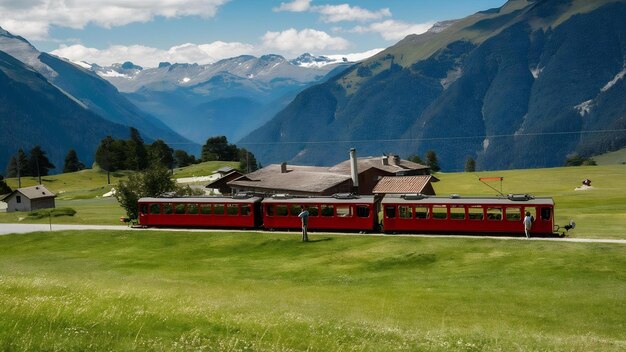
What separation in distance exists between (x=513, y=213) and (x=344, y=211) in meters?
13.0

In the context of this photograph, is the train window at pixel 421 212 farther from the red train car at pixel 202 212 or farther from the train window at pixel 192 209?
the train window at pixel 192 209

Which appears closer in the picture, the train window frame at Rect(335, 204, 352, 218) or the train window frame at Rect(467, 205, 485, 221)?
the train window frame at Rect(467, 205, 485, 221)

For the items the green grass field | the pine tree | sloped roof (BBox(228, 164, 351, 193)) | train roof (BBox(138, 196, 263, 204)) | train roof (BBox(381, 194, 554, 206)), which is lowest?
the green grass field

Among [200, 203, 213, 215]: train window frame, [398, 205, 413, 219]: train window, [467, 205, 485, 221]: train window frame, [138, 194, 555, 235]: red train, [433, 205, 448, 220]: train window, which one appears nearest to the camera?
[138, 194, 555, 235]: red train

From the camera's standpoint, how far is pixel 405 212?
148 feet

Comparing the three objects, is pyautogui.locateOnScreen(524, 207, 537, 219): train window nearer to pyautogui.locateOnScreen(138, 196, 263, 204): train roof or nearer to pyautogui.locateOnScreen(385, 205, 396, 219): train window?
pyautogui.locateOnScreen(385, 205, 396, 219): train window

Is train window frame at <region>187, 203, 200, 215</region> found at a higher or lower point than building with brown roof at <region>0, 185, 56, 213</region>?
higher

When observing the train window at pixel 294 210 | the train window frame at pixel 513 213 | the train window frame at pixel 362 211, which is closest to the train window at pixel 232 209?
the train window at pixel 294 210

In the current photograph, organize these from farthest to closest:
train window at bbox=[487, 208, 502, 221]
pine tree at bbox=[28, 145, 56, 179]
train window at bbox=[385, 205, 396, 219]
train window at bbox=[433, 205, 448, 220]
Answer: pine tree at bbox=[28, 145, 56, 179]
train window at bbox=[385, 205, 396, 219]
train window at bbox=[433, 205, 448, 220]
train window at bbox=[487, 208, 502, 221]

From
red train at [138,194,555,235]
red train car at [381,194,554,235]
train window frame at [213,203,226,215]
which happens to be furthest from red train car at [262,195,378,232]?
train window frame at [213,203,226,215]

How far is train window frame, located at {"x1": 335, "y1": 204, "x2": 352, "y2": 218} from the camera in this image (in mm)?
47500

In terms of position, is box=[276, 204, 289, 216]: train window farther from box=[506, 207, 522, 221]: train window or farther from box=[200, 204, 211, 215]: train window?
box=[506, 207, 522, 221]: train window

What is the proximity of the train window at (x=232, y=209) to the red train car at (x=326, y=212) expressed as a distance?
9.60 feet

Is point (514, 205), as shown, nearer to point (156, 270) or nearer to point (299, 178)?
point (156, 270)
